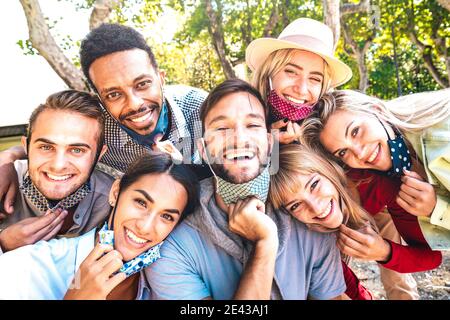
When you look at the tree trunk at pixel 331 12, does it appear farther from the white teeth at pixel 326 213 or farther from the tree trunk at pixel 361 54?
the white teeth at pixel 326 213

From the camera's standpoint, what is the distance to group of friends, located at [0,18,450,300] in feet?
4.61

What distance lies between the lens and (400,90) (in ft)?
6.61

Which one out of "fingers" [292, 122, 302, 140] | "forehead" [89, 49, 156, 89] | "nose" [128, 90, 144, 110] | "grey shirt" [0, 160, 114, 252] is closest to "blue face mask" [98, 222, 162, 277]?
"grey shirt" [0, 160, 114, 252]

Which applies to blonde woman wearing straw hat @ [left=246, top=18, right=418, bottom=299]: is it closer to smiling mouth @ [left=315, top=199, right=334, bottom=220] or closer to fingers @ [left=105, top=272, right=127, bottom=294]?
smiling mouth @ [left=315, top=199, right=334, bottom=220]

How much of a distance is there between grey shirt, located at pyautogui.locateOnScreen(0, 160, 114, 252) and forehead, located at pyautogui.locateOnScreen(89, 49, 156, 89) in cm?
42

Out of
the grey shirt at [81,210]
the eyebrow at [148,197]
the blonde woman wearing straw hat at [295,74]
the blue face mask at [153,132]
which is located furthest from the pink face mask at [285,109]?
the grey shirt at [81,210]

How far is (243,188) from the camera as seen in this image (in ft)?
4.82

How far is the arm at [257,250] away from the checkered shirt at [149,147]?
0.33 meters

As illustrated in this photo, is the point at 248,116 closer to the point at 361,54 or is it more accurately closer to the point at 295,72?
the point at 295,72

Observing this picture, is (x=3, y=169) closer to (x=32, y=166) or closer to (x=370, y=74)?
(x=32, y=166)

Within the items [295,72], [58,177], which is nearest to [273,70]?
[295,72]

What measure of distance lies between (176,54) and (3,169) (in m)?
1.01

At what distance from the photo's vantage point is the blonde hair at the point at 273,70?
1.60 metres

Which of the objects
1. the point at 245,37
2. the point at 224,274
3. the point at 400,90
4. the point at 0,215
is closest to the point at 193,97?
the point at 245,37
